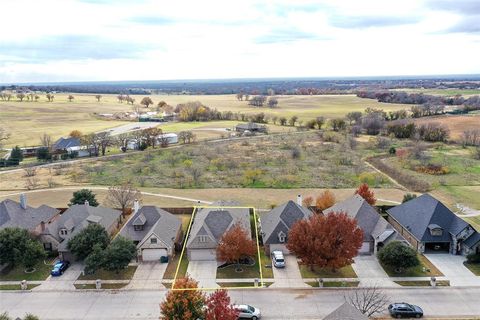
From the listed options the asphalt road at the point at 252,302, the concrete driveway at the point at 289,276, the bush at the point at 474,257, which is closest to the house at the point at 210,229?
the concrete driveway at the point at 289,276

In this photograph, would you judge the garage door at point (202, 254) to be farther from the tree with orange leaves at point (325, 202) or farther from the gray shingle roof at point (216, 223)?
the tree with orange leaves at point (325, 202)

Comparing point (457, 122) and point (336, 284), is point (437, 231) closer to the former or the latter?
point (336, 284)

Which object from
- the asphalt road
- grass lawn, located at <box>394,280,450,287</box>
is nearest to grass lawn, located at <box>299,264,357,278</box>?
the asphalt road

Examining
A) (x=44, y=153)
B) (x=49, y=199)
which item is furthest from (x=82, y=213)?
(x=44, y=153)

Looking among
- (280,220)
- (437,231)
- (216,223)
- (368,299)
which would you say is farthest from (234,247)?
(437,231)

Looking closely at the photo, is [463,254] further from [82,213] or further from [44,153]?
[44,153]
